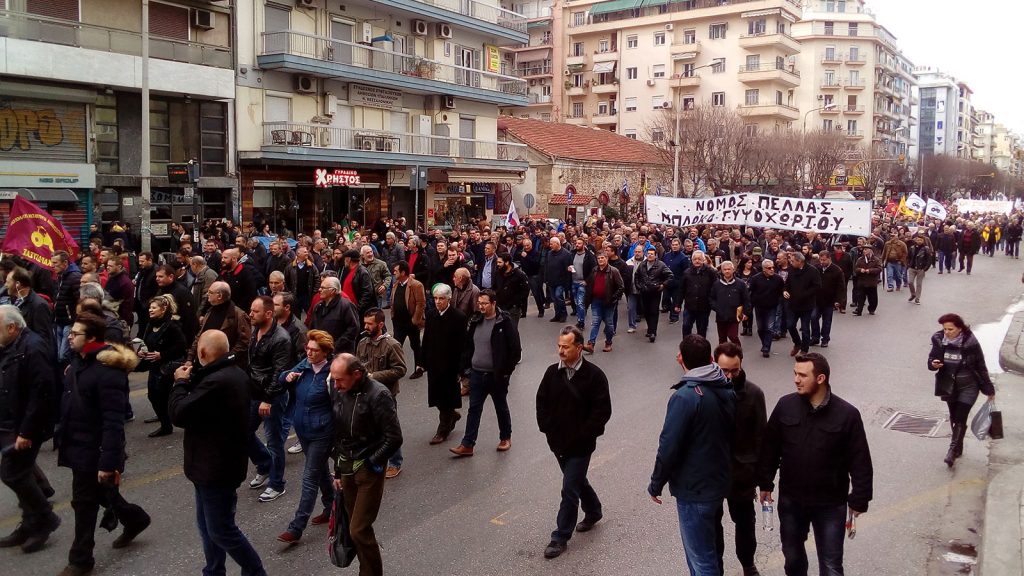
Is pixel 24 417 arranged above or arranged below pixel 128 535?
above

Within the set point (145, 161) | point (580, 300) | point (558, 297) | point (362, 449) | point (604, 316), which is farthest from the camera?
point (145, 161)

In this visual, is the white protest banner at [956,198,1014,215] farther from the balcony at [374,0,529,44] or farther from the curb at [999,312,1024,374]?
the curb at [999,312,1024,374]

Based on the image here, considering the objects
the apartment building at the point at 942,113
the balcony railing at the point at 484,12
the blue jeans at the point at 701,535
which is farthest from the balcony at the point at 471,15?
the apartment building at the point at 942,113

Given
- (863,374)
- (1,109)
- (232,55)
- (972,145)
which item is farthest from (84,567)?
(972,145)

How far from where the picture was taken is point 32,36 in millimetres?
20359

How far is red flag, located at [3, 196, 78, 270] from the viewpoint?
36.2ft

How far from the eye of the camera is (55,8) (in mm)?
21062

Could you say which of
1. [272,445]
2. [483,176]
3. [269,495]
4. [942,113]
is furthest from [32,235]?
[942,113]

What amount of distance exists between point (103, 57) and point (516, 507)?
1957cm

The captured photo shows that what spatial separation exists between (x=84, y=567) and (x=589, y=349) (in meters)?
8.75

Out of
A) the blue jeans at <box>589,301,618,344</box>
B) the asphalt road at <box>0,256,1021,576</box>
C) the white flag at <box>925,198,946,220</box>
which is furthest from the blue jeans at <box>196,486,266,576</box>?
the white flag at <box>925,198,946,220</box>

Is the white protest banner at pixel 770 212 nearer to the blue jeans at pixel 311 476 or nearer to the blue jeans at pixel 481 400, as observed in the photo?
the blue jeans at pixel 481 400

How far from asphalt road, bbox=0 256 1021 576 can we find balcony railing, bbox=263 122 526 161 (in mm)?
16673

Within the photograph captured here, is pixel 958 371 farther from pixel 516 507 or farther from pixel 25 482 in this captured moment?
pixel 25 482
